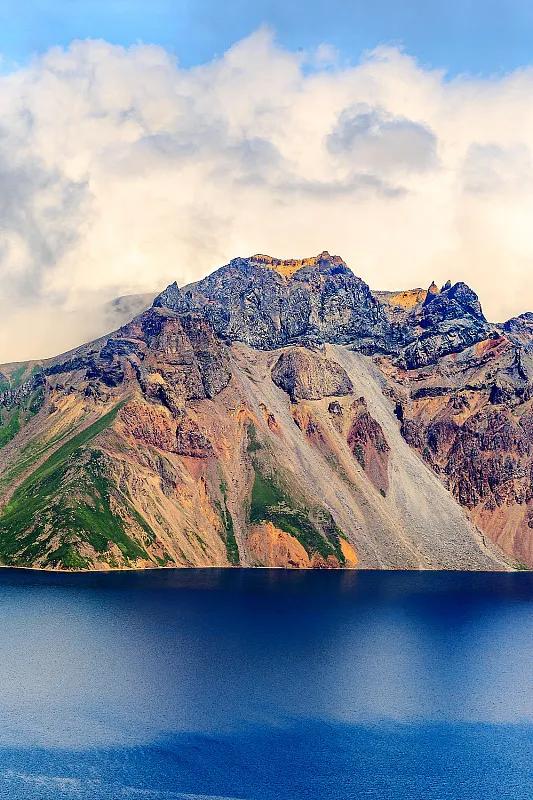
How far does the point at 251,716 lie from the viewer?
466 ft

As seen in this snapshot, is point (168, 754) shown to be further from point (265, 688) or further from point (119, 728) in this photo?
point (265, 688)

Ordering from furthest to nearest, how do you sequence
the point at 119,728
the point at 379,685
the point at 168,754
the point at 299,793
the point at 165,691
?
the point at 379,685 → the point at 165,691 → the point at 119,728 → the point at 168,754 → the point at 299,793

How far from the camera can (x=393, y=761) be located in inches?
4995

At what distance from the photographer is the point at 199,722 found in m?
138

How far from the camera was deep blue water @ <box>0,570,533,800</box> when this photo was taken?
117 meters

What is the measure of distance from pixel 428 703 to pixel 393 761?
3174 centimetres

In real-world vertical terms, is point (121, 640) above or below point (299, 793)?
above

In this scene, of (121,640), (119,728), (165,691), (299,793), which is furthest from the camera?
(121,640)

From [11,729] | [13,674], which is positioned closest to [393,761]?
[11,729]

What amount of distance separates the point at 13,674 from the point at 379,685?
211 ft

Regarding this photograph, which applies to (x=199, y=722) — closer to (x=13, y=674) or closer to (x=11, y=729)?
(x=11, y=729)

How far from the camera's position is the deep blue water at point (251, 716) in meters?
117

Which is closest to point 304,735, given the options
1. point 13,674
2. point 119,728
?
point 119,728

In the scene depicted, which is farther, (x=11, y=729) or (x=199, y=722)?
(x=199, y=722)
